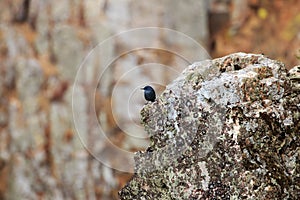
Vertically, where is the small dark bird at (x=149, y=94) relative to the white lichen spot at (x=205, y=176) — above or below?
above

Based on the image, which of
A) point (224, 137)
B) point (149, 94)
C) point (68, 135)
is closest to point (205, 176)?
point (224, 137)

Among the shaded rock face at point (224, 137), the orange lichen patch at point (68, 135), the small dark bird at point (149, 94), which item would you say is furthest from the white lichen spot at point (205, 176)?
the orange lichen patch at point (68, 135)

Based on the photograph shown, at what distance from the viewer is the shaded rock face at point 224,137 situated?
109 inches

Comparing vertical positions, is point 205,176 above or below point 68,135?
below

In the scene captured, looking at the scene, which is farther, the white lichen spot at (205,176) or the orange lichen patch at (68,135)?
the orange lichen patch at (68,135)

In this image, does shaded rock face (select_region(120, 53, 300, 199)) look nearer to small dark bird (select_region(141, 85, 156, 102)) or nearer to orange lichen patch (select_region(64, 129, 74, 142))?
small dark bird (select_region(141, 85, 156, 102))

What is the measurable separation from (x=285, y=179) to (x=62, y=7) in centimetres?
1102

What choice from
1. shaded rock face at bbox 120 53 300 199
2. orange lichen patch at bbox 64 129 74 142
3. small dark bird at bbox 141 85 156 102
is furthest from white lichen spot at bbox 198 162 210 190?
orange lichen patch at bbox 64 129 74 142

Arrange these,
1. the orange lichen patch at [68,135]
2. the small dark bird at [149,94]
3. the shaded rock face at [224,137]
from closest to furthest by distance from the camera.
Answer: the shaded rock face at [224,137]
the small dark bird at [149,94]
the orange lichen patch at [68,135]

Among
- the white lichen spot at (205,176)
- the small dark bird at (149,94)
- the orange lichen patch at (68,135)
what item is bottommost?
the white lichen spot at (205,176)

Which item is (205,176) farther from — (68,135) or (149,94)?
(68,135)

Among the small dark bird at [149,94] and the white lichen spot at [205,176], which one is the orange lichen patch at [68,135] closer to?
the small dark bird at [149,94]

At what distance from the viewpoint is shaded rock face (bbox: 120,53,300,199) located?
2770 mm

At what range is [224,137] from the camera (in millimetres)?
2805
